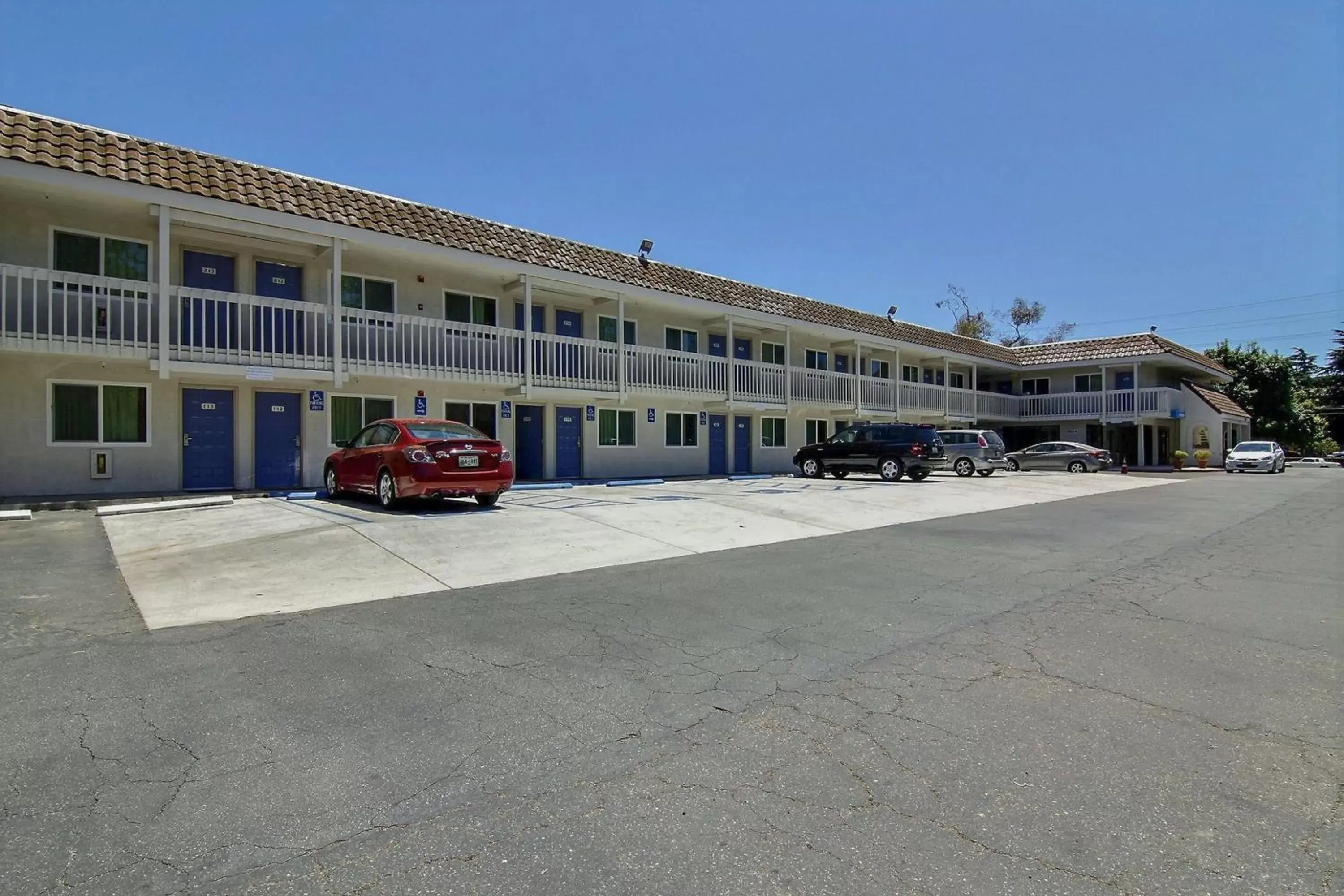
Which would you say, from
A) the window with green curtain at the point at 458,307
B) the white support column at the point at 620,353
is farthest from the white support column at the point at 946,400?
the window with green curtain at the point at 458,307

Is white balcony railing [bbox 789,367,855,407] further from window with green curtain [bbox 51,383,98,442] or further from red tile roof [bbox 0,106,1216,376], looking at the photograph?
window with green curtain [bbox 51,383,98,442]

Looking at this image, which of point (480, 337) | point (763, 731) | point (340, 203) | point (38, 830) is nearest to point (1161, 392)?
point (480, 337)

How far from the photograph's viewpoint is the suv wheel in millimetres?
21547

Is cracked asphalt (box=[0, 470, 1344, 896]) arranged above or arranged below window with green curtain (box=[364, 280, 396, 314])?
below

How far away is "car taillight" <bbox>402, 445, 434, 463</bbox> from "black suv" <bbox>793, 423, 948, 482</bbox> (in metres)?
14.4

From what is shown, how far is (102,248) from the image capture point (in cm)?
1353

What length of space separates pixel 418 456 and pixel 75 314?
6768mm

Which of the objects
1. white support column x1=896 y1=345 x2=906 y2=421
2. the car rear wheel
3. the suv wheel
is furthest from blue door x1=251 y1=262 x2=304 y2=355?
white support column x1=896 y1=345 x2=906 y2=421

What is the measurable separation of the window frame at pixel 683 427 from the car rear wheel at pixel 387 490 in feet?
37.2

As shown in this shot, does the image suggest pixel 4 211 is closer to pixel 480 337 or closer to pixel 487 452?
pixel 480 337

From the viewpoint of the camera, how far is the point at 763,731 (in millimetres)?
3869

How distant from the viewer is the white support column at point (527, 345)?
56.4 ft

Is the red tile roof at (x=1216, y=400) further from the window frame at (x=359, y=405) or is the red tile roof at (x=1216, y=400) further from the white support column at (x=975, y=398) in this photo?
the window frame at (x=359, y=405)

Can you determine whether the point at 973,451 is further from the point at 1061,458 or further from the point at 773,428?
the point at 773,428
